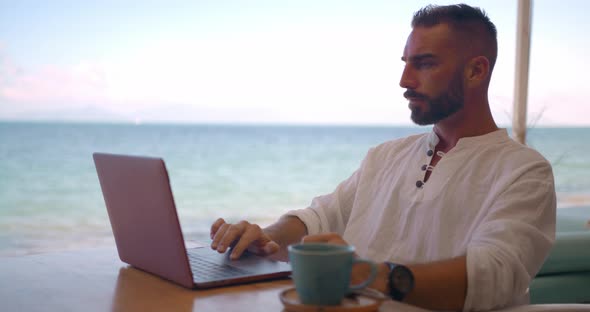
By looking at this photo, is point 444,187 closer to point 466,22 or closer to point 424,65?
point 424,65

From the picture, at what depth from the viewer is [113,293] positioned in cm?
115

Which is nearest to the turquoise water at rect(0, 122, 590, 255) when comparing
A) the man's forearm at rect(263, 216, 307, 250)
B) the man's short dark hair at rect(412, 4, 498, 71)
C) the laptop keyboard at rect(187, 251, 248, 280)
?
the man's short dark hair at rect(412, 4, 498, 71)

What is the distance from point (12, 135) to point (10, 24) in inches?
114

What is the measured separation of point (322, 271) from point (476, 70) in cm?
103

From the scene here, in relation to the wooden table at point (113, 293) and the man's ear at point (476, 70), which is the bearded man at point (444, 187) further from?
the wooden table at point (113, 293)

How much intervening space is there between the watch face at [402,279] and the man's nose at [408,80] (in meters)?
0.67

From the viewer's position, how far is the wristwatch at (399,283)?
3.75 ft

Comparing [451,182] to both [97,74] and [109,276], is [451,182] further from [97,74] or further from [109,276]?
[97,74]

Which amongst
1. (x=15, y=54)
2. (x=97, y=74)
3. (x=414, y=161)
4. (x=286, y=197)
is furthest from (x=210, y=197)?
(x=414, y=161)

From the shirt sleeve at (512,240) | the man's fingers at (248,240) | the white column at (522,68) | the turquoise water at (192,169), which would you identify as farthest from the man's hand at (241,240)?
the turquoise water at (192,169)

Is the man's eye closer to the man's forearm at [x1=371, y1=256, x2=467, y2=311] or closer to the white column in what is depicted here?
the man's forearm at [x1=371, y1=256, x2=467, y2=311]

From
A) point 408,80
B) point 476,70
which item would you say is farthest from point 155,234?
point 476,70

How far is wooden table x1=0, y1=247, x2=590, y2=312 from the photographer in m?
1.06

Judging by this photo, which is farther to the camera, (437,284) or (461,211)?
(461,211)
